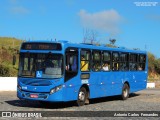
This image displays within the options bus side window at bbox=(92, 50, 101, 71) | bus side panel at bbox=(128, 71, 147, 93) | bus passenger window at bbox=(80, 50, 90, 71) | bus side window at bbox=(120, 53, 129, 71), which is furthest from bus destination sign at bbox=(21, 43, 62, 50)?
bus side panel at bbox=(128, 71, 147, 93)

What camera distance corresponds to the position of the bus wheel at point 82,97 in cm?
1983

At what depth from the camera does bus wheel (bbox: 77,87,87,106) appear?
1983 cm

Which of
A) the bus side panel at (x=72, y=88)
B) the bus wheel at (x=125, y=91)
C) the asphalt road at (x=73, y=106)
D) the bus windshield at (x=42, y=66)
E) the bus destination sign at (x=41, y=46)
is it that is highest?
the bus destination sign at (x=41, y=46)

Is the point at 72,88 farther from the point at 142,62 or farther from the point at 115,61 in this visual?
the point at 142,62

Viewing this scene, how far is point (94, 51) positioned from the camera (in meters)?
21.2

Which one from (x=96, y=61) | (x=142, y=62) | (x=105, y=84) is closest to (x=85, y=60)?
(x=96, y=61)

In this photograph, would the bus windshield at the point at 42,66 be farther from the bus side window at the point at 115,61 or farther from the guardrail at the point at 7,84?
the guardrail at the point at 7,84

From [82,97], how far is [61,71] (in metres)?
2.38

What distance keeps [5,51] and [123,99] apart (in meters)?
36.3

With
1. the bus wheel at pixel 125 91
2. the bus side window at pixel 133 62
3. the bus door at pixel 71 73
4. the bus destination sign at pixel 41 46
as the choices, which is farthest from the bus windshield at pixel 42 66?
the bus side window at pixel 133 62

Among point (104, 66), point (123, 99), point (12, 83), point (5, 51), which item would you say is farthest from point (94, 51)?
point (5, 51)

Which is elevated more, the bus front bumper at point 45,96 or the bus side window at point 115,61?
the bus side window at point 115,61

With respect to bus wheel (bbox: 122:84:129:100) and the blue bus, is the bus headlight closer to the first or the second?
the blue bus

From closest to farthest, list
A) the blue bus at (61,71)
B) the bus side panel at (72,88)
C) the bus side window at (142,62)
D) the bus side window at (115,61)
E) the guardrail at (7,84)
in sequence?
A: the blue bus at (61,71) → the bus side panel at (72,88) → the bus side window at (115,61) → the bus side window at (142,62) → the guardrail at (7,84)
